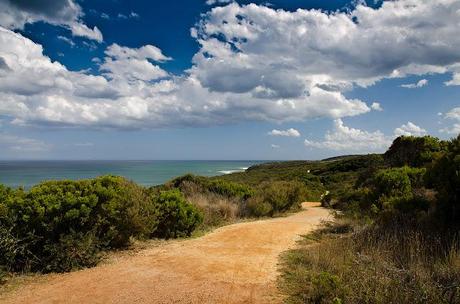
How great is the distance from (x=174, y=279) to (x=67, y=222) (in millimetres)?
2961

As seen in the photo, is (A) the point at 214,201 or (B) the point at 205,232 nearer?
(B) the point at 205,232

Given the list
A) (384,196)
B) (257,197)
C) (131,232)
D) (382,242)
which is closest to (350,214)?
(384,196)

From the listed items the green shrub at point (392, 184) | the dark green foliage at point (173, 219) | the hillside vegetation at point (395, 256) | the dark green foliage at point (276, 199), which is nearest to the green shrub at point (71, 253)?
the dark green foliage at point (173, 219)

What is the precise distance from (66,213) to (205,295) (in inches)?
149

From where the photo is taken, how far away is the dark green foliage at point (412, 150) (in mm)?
23030

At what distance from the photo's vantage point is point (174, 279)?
7270mm

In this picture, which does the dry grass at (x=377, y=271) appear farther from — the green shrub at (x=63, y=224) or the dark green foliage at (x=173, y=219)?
the green shrub at (x=63, y=224)

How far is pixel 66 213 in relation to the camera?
8508 mm

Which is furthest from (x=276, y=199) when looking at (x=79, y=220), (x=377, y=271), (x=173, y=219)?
(x=377, y=271)

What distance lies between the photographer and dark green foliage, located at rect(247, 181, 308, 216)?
18.0 meters

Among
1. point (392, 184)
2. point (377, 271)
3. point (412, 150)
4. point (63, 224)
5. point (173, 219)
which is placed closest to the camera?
point (377, 271)

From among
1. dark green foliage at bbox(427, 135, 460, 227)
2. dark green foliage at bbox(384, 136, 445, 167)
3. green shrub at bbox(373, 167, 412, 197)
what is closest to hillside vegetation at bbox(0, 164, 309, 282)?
green shrub at bbox(373, 167, 412, 197)

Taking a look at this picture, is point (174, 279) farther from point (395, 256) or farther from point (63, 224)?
point (395, 256)

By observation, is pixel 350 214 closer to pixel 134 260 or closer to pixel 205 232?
pixel 205 232
